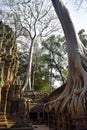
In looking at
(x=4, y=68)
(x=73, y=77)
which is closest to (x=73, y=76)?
(x=73, y=77)

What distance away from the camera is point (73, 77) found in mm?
10055

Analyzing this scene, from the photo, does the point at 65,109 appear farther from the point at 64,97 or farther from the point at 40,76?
the point at 40,76

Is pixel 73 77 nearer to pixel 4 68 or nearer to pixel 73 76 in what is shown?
pixel 73 76

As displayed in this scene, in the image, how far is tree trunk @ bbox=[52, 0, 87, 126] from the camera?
27.3ft

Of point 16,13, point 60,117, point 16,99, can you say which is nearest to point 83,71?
point 60,117

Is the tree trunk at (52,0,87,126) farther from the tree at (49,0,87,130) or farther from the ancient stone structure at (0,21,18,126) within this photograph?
the ancient stone structure at (0,21,18,126)

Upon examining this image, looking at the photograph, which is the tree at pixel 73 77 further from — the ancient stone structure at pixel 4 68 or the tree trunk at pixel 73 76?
the ancient stone structure at pixel 4 68

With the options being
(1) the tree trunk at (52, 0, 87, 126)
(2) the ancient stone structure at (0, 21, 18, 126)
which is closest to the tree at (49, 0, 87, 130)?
(1) the tree trunk at (52, 0, 87, 126)

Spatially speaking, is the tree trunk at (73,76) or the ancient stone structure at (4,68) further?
the ancient stone structure at (4,68)

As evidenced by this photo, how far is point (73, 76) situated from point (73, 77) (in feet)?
0.18

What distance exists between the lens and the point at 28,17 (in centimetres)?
2630

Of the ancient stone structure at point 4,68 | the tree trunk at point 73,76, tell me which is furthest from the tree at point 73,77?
the ancient stone structure at point 4,68

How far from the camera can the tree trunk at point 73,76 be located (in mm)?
8320

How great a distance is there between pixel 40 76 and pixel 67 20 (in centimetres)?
2425
